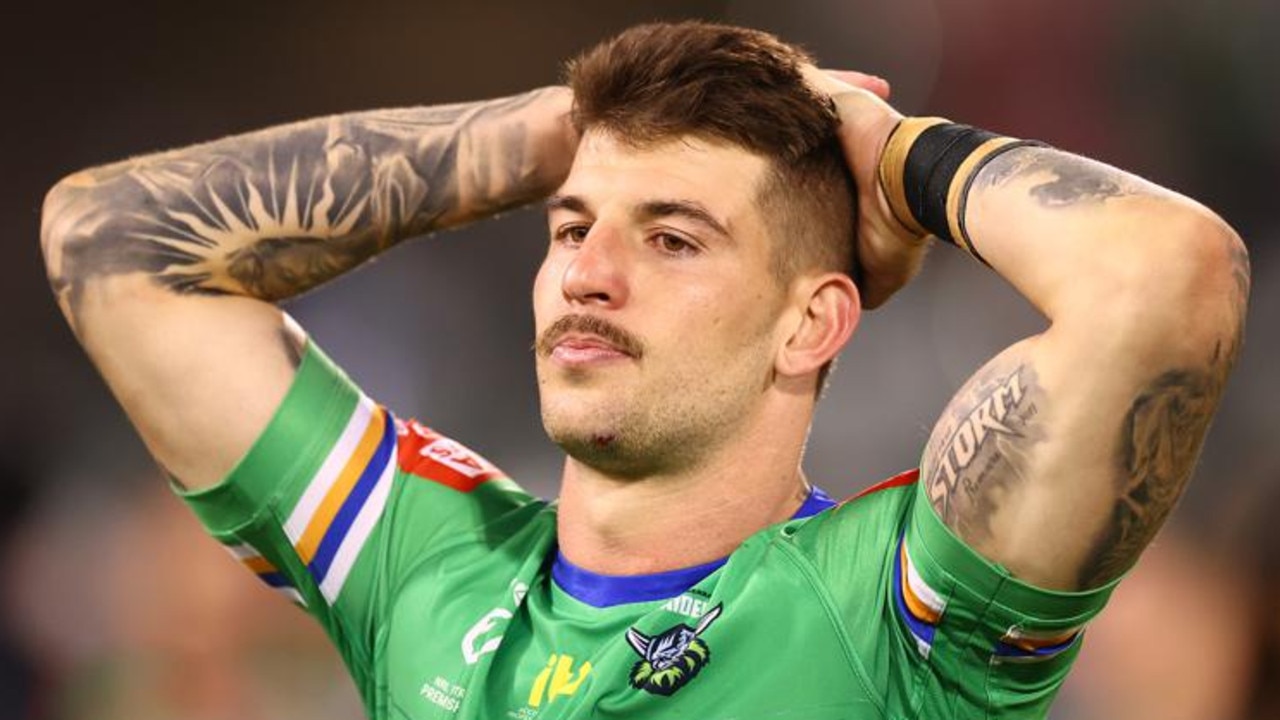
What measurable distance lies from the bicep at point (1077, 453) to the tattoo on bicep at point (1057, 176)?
0.20 m

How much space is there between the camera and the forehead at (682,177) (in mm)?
2516

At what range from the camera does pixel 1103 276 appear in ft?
6.59

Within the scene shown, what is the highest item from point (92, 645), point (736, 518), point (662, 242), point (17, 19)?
point (662, 242)

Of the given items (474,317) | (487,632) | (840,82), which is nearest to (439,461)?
(487,632)

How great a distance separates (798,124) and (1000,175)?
46cm

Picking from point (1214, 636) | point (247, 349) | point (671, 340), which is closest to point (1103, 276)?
point (671, 340)

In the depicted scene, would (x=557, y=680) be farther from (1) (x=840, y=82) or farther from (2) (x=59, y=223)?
(2) (x=59, y=223)

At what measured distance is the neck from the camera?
253cm

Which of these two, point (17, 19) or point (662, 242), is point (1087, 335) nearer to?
point (662, 242)

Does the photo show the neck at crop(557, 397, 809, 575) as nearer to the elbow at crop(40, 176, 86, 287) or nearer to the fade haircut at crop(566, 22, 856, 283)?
the fade haircut at crop(566, 22, 856, 283)

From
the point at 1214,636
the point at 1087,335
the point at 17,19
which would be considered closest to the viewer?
the point at 1087,335

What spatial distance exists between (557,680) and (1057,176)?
3.41ft

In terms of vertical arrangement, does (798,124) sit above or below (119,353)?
above

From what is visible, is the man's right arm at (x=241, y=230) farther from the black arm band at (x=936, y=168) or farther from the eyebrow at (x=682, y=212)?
the black arm band at (x=936, y=168)
